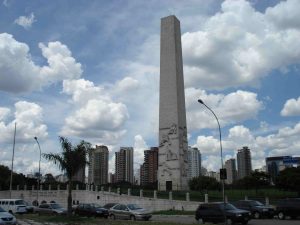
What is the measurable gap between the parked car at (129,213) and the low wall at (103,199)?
13242 millimetres

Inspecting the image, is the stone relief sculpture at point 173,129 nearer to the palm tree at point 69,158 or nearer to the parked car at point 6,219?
the palm tree at point 69,158

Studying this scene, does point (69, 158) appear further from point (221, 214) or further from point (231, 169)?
point (231, 169)

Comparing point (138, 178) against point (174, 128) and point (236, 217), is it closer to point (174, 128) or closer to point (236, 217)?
point (174, 128)

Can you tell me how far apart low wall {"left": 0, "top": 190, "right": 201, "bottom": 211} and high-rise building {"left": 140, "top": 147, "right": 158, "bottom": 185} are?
38618mm

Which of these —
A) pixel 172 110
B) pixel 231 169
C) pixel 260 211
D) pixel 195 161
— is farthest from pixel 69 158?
pixel 231 169

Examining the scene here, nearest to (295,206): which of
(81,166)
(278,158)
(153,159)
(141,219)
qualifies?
(141,219)

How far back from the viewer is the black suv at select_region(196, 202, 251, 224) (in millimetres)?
27672

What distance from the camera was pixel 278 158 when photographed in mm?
122562

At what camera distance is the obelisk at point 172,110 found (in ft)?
191

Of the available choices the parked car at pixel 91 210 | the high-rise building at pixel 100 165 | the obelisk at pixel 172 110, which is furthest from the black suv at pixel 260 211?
the high-rise building at pixel 100 165

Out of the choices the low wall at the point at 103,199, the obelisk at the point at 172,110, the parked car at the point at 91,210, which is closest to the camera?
the parked car at the point at 91,210

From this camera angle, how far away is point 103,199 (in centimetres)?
6188

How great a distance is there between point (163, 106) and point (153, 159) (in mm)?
56966

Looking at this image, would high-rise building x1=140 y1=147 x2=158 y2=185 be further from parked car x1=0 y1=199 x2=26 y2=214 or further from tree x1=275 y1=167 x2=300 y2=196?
parked car x1=0 y1=199 x2=26 y2=214
